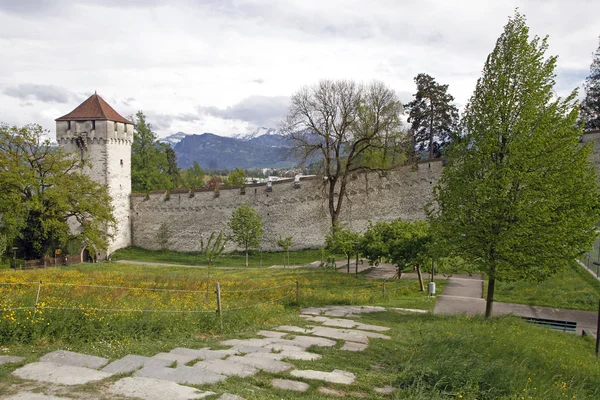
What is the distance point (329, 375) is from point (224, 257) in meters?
29.2

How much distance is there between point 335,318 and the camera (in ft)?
38.1

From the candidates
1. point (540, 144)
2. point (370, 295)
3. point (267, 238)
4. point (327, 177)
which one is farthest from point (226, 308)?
point (267, 238)

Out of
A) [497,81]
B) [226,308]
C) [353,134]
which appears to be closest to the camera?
[226,308]

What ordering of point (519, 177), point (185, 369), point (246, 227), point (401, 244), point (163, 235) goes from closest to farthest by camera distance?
1. point (185, 369)
2. point (519, 177)
3. point (401, 244)
4. point (246, 227)
5. point (163, 235)

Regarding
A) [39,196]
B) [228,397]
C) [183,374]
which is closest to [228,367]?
[183,374]

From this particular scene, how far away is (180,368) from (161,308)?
4.08 meters

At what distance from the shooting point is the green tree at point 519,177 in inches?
457

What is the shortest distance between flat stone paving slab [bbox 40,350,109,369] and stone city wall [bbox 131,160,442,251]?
77.1ft

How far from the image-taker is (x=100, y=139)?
3481 cm

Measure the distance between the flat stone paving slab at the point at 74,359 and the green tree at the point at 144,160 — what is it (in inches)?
1778

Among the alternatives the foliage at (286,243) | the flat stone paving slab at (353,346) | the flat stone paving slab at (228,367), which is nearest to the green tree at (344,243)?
the foliage at (286,243)

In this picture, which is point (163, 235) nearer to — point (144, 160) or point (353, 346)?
point (144, 160)

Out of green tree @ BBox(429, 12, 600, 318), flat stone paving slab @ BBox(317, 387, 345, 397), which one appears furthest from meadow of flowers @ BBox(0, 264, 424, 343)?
green tree @ BBox(429, 12, 600, 318)

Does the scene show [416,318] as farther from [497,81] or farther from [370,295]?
[497,81]
